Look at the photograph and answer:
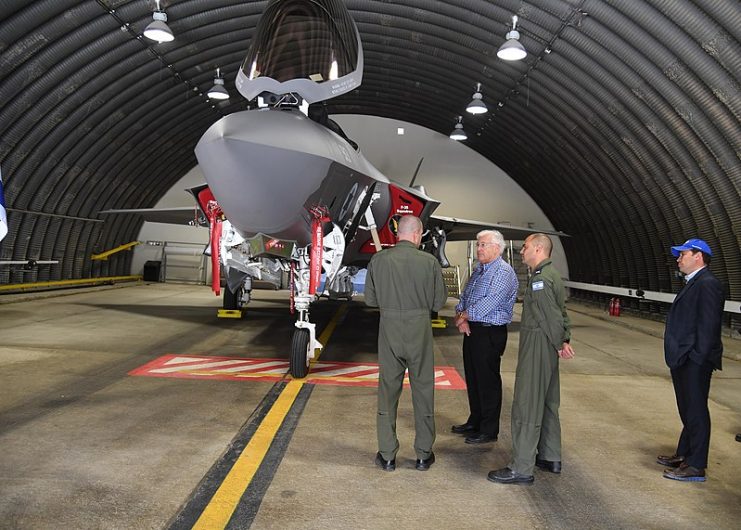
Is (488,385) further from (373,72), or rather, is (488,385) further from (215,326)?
(373,72)

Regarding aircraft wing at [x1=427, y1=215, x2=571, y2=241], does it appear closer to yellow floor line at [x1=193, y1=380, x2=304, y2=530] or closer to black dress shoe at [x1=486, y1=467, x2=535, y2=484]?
yellow floor line at [x1=193, y1=380, x2=304, y2=530]

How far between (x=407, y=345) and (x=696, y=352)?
1890 millimetres

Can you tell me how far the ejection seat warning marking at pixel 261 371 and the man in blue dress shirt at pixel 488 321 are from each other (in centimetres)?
177

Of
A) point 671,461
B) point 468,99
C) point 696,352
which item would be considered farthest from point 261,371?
point 468,99

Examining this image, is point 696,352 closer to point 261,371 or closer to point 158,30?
point 261,371

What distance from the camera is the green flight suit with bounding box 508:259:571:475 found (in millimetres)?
3420

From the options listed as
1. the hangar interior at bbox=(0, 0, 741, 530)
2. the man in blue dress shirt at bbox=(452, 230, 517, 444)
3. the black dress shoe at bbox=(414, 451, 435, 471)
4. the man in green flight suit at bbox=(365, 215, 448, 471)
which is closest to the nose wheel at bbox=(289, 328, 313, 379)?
the hangar interior at bbox=(0, 0, 741, 530)

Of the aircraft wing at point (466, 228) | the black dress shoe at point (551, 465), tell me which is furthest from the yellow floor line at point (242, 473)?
the aircraft wing at point (466, 228)

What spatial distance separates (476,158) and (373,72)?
634cm

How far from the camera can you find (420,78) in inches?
597

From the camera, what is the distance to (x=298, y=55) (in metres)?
5.15

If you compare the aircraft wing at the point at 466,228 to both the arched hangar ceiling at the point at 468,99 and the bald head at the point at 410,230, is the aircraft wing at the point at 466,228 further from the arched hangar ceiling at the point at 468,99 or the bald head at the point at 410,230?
the bald head at the point at 410,230

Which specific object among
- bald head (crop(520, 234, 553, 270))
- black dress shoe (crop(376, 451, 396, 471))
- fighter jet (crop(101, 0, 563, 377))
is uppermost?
fighter jet (crop(101, 0, 563, 377))

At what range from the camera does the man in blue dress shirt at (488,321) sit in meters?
4.11
